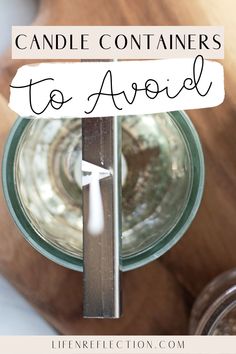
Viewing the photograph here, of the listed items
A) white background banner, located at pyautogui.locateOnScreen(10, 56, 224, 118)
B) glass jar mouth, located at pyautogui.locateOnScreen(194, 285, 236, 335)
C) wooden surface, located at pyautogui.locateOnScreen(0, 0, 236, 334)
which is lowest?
glass jar mouth, located at pyautogui.locateOnScreen(194, 285, 236, 335)

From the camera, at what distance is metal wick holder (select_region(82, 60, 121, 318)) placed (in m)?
0.40

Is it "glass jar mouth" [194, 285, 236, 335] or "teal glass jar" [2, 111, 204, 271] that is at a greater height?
"teal glass jar" [2, 111, 204, 271]

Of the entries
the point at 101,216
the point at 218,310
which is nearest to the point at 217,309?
the point at 218,310

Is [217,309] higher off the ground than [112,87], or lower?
lower

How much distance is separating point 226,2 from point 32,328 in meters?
0.30

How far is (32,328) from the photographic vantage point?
1.55ft

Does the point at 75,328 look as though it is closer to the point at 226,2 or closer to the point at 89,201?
the point at 89,201

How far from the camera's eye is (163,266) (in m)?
0.48

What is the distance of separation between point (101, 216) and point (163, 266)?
0.10m

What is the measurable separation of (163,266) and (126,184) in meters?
0.07

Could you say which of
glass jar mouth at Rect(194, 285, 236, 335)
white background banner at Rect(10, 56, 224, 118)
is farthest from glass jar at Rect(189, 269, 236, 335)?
white background banner at Rect(10, 56, 224, 118)

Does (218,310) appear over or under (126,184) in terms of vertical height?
under

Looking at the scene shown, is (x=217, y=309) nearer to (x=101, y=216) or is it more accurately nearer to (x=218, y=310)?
(x=218, y=310)

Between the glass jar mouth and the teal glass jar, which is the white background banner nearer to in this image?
the teal glass jar
